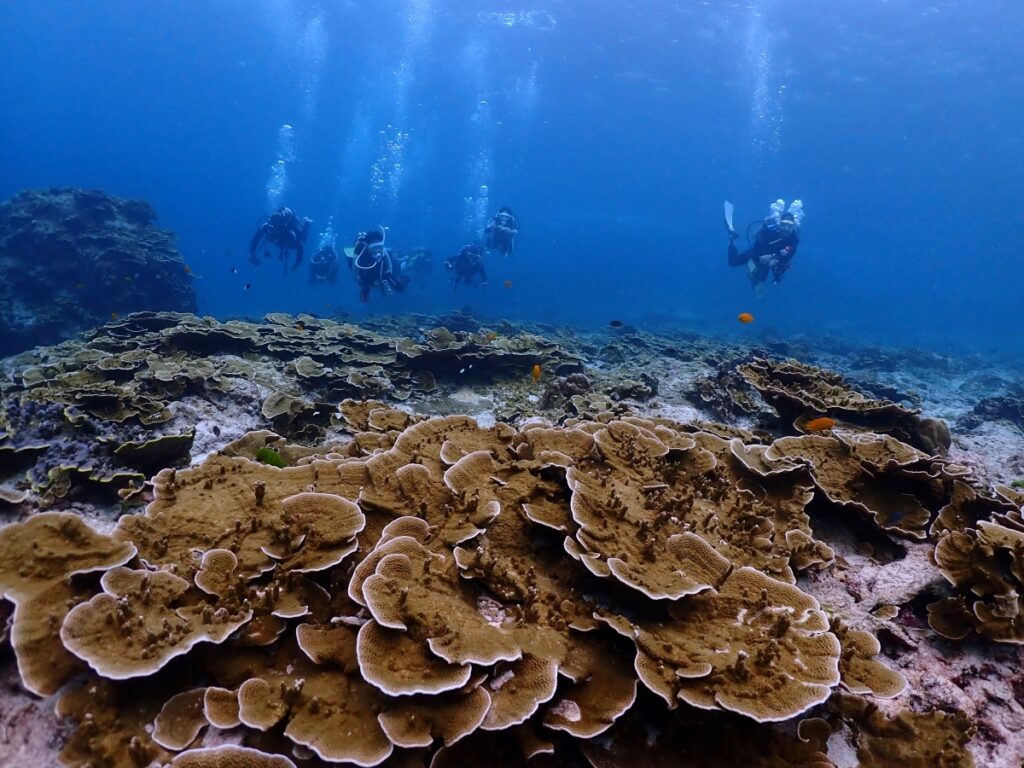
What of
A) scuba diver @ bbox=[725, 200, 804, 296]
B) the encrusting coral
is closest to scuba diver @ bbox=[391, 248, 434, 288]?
scuba diver @ bbox=[725, 200, 804, 296]

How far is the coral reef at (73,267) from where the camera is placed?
1822 centimetres

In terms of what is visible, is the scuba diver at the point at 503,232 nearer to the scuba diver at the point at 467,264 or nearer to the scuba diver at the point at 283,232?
the scuba diver at the point at 467,264

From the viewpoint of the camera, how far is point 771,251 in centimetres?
1742

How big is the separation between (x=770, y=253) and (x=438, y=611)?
18071 millimetres

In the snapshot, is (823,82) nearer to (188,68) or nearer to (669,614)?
(669,614)

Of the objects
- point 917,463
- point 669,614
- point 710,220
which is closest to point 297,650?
point 669,614

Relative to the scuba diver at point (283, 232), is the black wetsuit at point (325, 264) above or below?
below

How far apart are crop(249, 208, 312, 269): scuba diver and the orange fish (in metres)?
17.1

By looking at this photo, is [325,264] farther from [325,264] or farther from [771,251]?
[771,251]

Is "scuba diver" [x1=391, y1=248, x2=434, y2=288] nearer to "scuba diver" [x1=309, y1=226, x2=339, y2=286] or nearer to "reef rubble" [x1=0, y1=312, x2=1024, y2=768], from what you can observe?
"scuba diver" [x1=309, y1=226, x2=339, y2=286]

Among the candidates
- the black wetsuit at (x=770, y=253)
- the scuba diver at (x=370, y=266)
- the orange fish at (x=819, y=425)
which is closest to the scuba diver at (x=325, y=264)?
the scuba diver at (x=370, y=266)

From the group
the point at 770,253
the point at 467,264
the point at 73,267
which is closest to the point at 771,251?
the point at 770,253

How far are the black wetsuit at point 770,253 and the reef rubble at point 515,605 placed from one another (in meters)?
12.7

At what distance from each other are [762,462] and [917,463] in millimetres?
1400
